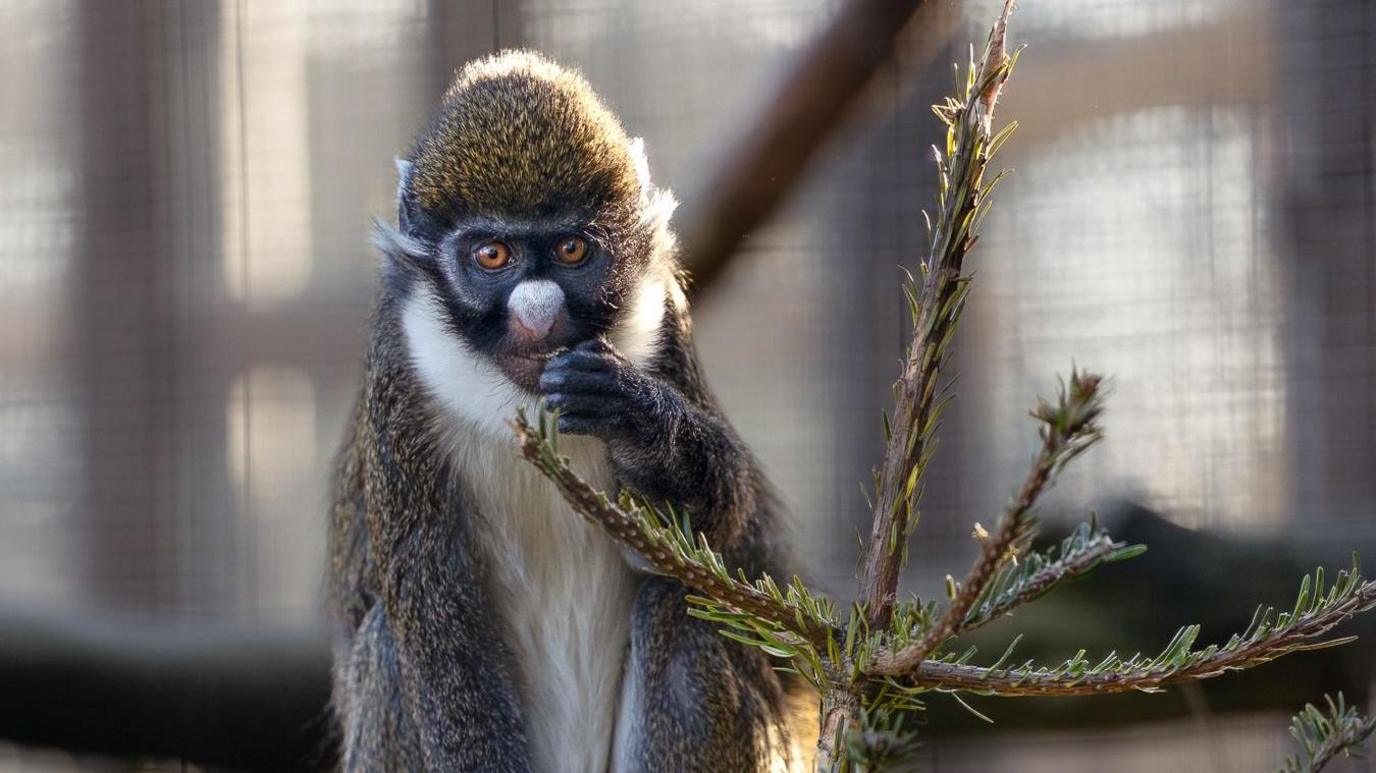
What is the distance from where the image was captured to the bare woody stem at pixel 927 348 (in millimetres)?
1408

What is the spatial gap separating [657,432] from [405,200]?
30.4 inches

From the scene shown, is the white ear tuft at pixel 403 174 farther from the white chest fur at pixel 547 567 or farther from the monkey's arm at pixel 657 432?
the monkey's arm at pixel 657 432

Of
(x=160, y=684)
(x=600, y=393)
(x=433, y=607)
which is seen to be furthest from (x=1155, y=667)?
(x=160, y=684)

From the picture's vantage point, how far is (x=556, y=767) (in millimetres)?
3145

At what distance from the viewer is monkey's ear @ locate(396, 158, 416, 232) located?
280 cm

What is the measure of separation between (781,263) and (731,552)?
1.82 metres

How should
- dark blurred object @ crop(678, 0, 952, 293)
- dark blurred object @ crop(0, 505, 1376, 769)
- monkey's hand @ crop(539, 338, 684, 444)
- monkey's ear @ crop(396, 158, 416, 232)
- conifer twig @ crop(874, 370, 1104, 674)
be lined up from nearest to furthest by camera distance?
conifer twig @ crop(874, 370, 1104, 674) < monkey's hand @ crop(539, 338, 684, 444) < monkey's ear @ crop(396, 158, 416, 232) < dark blurred object @ crop(0, 505, 1376, 769) < dark blurred object @ crop(678, 0, 952, 293)

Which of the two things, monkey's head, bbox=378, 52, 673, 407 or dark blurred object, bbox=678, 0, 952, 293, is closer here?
monkey's head, bbox=378, 52, 673, 407

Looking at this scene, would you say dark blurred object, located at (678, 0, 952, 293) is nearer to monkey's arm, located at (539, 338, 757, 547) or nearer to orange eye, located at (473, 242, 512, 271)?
monkey's arm, located at (539, 338, 757, 547)

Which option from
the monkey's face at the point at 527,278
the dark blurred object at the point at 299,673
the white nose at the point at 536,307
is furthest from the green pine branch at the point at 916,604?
the dark blurred object at the point at 299,673

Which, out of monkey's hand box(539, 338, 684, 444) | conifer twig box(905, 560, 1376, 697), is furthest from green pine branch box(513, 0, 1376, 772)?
monkey's hand box(539, 338, 684, 444)

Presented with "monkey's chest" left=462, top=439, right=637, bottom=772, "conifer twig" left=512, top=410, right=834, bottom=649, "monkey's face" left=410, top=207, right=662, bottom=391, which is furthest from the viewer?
"monkey's chest" left=462, top=439, right=637, bottom=772

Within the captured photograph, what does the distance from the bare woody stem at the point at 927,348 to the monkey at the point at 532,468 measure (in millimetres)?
990

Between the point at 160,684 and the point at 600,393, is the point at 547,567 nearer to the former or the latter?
the point at 600,393
